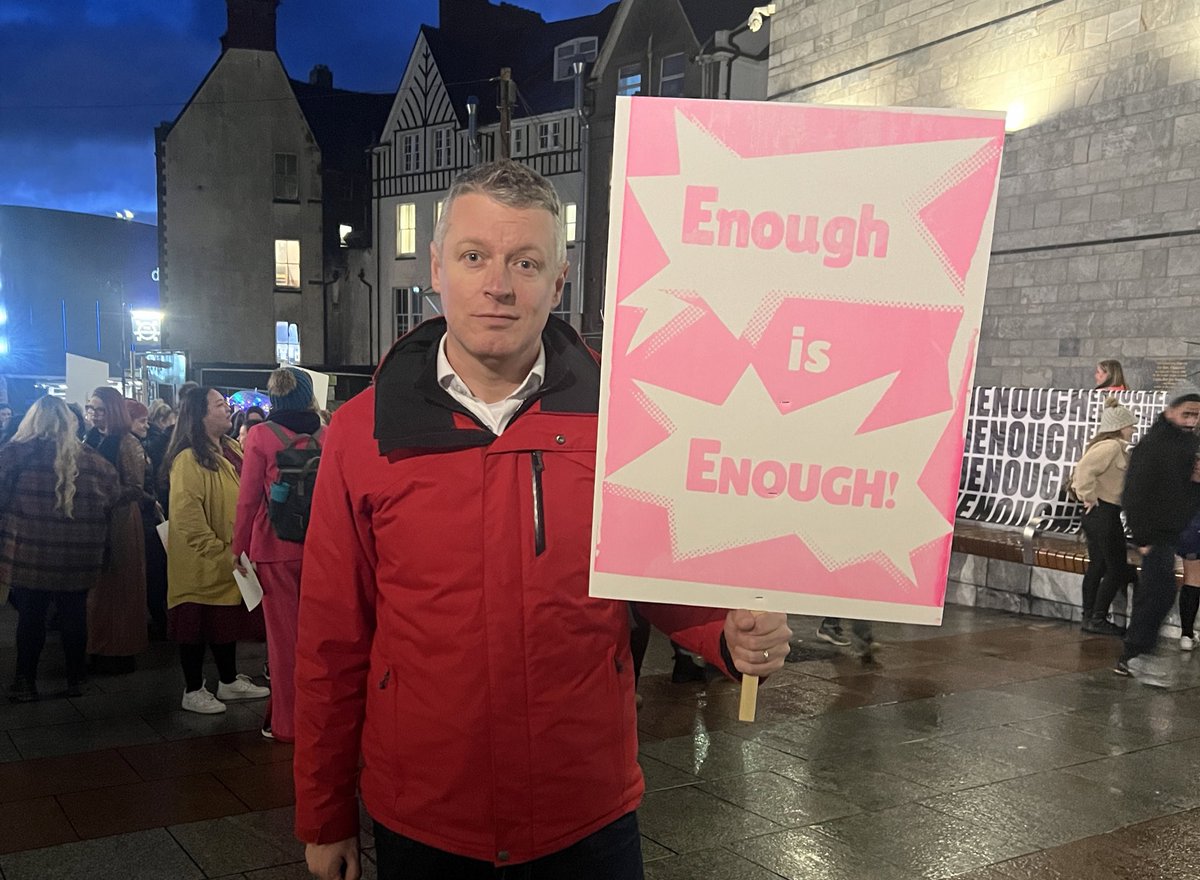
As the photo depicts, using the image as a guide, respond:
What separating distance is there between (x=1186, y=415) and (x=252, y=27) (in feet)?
106

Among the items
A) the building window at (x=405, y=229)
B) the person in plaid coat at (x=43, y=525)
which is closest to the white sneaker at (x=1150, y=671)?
the person in plaid coat at (x=43, y=525)

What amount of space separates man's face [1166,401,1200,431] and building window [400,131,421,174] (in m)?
27.0

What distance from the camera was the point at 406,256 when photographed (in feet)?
101

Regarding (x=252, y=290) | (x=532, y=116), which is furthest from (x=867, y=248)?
(x=252, y=290)

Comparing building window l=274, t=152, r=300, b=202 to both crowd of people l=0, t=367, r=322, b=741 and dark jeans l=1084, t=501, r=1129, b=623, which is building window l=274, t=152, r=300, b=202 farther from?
dark jeans l=1084, t=501, r=1129, b=623

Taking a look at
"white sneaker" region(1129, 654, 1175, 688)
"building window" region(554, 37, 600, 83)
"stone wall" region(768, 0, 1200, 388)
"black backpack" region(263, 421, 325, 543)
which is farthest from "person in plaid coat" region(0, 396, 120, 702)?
"building window" region(554, 37, 600, 83)

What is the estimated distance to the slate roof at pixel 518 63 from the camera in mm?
28531

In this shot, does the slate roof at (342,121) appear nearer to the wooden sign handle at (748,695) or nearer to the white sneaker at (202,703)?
the white sneaker at (202,703)

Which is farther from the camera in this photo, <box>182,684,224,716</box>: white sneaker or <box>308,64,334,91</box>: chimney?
<box>308,64,334,91</box>: chimney

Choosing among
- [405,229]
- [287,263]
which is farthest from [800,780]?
[287,263]

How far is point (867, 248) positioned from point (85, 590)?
6.18m

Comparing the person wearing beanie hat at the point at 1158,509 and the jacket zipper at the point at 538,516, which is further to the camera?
the person wearing beanie hat at the point at 1158,509

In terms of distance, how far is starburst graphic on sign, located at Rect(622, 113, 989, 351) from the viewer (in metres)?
1.59

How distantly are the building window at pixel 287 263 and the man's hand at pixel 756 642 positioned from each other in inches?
1260
